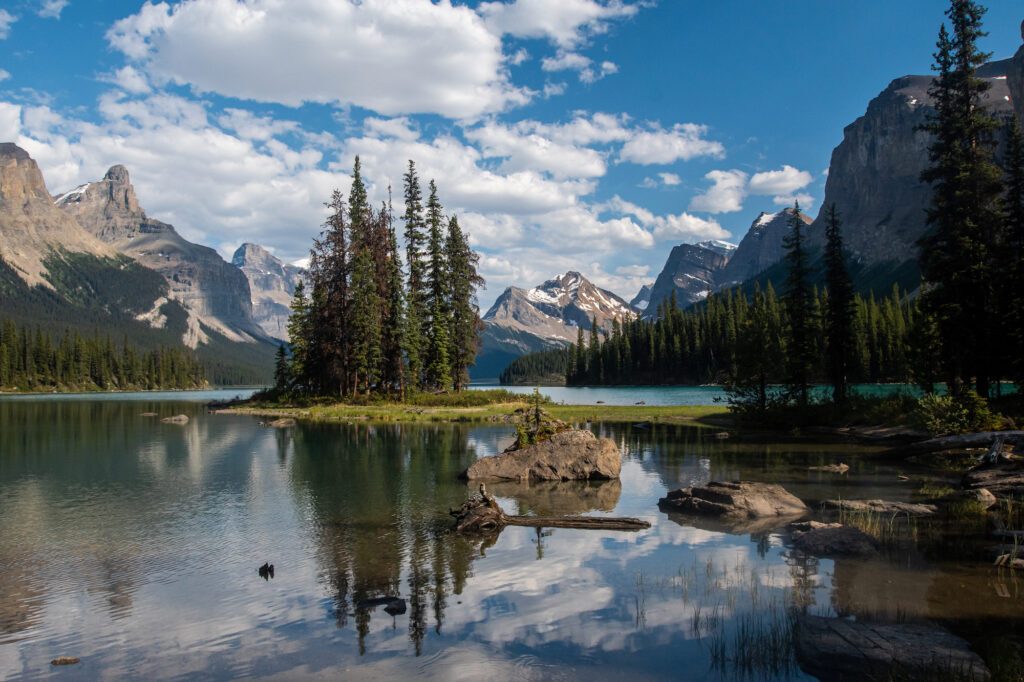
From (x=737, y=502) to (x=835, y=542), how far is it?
442 cm

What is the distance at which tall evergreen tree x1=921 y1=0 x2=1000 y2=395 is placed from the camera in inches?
1361

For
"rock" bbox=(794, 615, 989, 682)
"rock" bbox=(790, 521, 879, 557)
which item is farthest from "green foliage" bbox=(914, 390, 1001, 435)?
"rock" bbox=(794, 615, 989, 682)

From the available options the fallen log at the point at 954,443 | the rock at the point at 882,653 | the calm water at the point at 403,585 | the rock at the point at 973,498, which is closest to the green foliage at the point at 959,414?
the fallen log at the point at 954,443

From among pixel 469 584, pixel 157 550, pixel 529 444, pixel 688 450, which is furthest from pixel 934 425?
pixel 157 550

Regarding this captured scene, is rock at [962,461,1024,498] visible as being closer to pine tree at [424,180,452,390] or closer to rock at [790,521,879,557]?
rock at [790,521,879,557]

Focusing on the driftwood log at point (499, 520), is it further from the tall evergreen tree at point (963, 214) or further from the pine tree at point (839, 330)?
the pine tree at point (839, 330)

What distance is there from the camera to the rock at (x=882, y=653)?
816 cm

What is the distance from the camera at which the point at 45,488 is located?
2338 centimetres

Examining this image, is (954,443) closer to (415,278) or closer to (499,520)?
(499,520)

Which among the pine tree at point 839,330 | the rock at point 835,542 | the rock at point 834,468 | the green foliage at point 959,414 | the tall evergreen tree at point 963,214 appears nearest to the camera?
the rock at point 835,542

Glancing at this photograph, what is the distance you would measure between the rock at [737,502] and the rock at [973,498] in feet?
16.3

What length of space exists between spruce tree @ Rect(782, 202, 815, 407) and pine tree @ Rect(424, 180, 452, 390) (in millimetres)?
36209

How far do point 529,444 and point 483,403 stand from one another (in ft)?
123

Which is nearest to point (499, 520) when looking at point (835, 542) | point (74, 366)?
point (835, 542)
